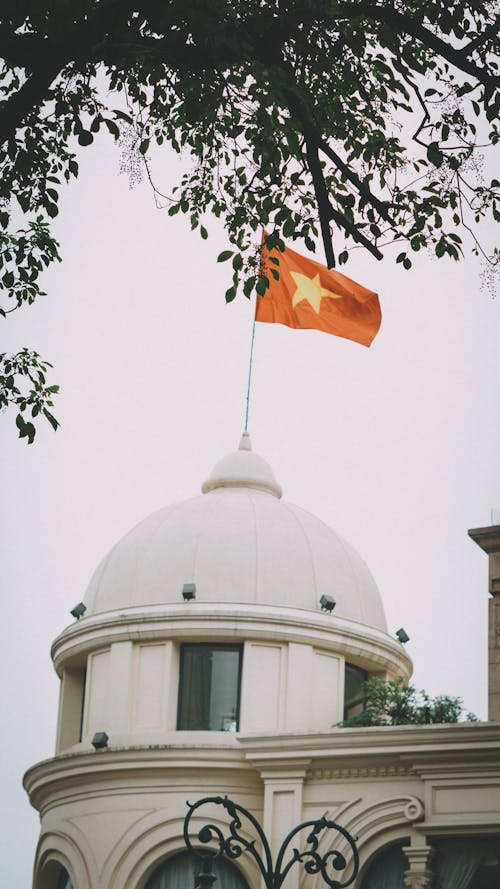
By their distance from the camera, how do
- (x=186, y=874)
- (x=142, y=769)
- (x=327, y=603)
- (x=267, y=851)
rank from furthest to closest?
(x=327, y=603) → (x=142, y=769) → (x=186, y=874) → (x=267, y=851)

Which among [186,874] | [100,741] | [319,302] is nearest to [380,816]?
[186,874]

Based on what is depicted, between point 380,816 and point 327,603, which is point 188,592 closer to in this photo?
point 327,603

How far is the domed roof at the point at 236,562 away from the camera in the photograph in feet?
103

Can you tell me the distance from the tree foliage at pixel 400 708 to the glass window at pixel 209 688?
247 centimetres

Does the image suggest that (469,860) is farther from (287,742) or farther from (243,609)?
(243,609)

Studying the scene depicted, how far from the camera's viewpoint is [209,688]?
30.1 m

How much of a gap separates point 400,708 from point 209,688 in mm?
4222

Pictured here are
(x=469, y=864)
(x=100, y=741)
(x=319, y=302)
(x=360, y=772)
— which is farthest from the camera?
(x=319, y=302)

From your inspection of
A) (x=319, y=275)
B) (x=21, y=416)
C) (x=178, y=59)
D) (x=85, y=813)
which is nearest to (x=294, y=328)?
(x=319, y=275)

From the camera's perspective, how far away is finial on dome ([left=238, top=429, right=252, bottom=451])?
3628 centimetres

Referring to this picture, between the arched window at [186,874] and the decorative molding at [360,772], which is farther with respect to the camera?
the arched window at [186,874]

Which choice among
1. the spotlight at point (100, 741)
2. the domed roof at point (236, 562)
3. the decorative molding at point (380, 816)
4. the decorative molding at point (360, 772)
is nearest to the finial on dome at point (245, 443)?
the domed roof at point (236, 562)

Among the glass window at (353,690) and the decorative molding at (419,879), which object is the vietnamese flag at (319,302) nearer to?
the glass window at (353,690)

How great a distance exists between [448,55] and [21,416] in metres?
5.53
